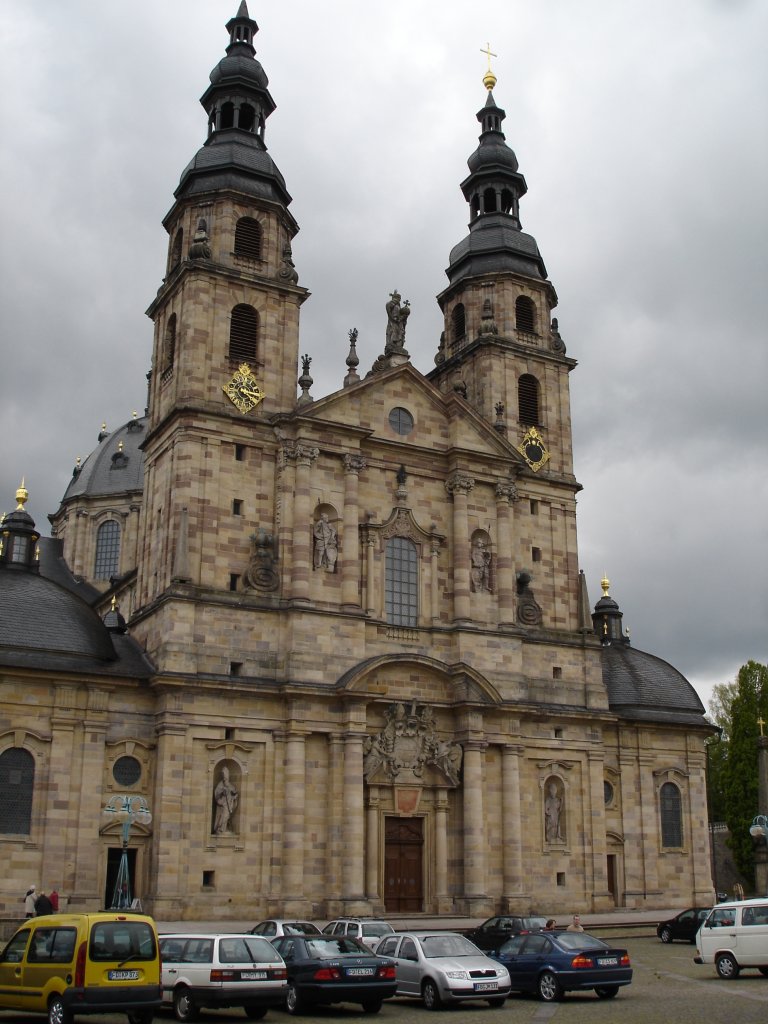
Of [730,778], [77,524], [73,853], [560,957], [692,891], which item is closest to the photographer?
[560,957]

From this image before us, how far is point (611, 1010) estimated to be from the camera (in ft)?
66.0

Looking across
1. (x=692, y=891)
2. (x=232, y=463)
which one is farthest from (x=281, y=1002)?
(x=692, y=891)

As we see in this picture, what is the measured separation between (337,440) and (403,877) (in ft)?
50.5

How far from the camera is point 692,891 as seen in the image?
4766 cm

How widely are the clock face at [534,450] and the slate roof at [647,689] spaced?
30.0 feet

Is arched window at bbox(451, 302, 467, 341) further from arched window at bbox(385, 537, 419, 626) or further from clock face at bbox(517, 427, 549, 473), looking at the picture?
arched window at bbox(385, 537, 419, 626)

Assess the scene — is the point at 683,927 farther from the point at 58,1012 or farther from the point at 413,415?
the point at 58,1012

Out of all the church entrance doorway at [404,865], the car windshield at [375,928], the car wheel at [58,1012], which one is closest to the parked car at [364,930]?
the car windshield at [375,928]

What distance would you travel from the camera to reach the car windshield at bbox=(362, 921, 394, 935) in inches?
1000

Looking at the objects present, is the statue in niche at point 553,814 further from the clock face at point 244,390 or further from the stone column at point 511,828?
the clock face at point 244,390

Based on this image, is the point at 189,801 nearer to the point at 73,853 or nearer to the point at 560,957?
the point at 73,853

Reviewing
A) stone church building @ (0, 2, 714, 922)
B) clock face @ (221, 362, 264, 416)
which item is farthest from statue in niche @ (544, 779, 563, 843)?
clock face @ (221, 362, 264, 416)

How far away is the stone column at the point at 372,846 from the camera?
38844 millimetres

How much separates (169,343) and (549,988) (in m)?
29.3
